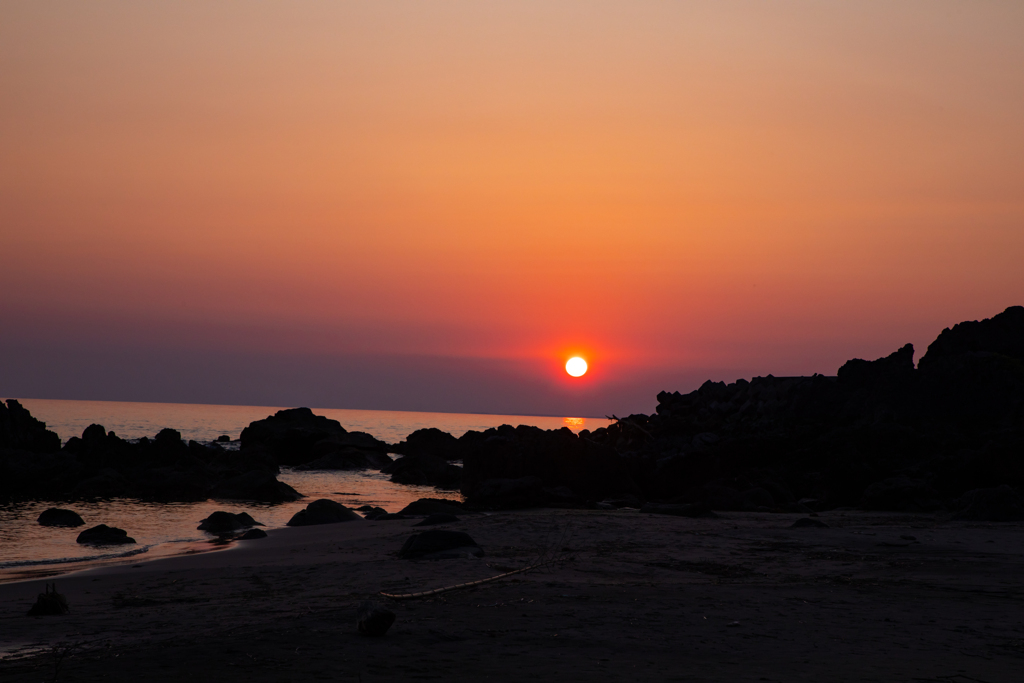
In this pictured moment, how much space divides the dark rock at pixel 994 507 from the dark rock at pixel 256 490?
26324 millimetres

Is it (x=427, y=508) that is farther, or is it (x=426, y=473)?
(x=426, y=473)

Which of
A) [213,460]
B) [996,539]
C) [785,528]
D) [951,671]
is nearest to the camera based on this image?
[951,671]

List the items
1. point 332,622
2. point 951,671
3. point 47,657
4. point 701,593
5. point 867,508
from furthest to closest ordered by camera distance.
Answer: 1. point 867,508
2. point 701,593
3. point 332,622
4. point 47,657
5. point 951,671

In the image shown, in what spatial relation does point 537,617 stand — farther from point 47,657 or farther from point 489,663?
point 47,657

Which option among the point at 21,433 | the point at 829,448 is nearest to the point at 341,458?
the point at 21,433

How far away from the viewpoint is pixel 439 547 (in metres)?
14.6

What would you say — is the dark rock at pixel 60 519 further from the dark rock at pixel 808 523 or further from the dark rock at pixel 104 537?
the dark rock at pixel 808 523

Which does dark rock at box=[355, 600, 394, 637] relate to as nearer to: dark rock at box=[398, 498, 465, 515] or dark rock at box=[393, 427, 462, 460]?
dark rock at box=[398, 498, 465, 515]

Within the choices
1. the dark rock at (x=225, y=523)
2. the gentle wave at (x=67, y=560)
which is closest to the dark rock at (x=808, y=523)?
the dark rock at (x=225, y=523)

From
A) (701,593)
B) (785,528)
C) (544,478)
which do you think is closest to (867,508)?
(785,528)

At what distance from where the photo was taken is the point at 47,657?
25.2 feet

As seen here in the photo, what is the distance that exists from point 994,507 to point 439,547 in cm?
1457

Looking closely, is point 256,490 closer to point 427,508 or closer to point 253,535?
point 427,508

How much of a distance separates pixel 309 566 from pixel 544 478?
19303mm
